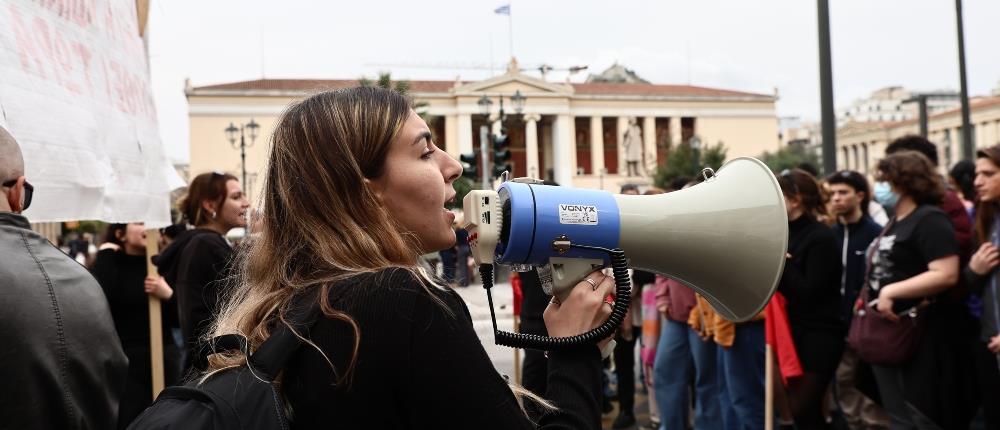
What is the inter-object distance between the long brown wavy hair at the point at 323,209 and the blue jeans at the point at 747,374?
139 inches

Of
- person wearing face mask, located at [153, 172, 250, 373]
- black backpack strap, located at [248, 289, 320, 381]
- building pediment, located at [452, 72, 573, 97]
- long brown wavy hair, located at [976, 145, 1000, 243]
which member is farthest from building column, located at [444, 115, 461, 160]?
black backpack strap, located at [248, 289, 320, 381]

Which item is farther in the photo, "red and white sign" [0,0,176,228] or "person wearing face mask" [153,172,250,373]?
"person wearing face mask" [153,172,250,373]

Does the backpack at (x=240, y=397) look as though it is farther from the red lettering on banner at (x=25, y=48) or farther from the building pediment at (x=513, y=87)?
the building pediment at (x=513, y=87)

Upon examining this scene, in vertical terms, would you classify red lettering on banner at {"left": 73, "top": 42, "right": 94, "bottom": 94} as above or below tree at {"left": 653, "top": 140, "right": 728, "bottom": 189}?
below

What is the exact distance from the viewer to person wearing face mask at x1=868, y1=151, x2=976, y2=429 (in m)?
4.00

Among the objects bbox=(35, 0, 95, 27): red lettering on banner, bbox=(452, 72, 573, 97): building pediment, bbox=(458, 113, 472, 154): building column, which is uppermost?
bbox=(452, 72, 573, 97): building pediment

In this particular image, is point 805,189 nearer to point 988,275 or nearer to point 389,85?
point 988,275

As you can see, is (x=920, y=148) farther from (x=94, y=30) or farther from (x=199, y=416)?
(x=199, y=416)

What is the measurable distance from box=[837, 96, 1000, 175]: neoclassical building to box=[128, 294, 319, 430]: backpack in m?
54.8

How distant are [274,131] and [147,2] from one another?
313 centimetres

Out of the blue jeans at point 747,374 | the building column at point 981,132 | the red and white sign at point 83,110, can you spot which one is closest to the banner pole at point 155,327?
the red and white sign at point 83,110

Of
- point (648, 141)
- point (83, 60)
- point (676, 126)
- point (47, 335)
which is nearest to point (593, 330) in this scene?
point (47, 335)

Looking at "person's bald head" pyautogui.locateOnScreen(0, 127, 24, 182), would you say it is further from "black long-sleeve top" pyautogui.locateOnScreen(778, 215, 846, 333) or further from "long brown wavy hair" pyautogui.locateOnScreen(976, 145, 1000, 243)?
"long brown wavy hair" pyautogui.locateOnScreen(976, 145, 1000, 243)

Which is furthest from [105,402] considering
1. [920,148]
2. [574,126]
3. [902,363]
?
[574,126]
